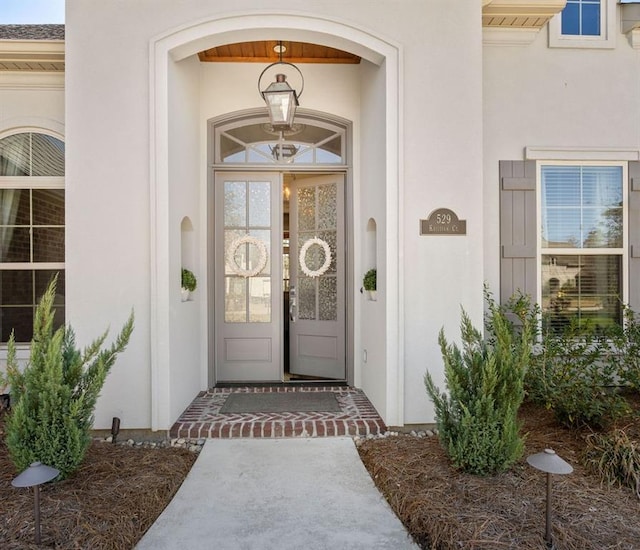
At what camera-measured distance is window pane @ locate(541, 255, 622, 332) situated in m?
4.85

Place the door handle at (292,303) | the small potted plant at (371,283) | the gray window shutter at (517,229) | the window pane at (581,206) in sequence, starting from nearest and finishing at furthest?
1. the small potted plant at (371,283)
2. the gray window shutter at (517,229)
3. the window pane at (581,206)
4. the door handle at (292,303)

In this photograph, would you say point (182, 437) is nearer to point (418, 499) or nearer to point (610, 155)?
point (418, 499)

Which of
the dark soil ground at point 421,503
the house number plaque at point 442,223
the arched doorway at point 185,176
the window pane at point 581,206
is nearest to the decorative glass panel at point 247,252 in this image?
the arched doorway at point 185,176

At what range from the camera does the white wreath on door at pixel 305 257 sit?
5.28 metres

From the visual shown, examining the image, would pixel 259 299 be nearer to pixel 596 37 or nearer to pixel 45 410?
pixel 45 410

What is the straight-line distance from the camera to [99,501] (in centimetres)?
269

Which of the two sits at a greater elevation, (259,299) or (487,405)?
(259,299)

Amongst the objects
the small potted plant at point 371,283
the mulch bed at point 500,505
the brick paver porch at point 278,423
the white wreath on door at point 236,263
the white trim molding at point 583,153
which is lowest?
the mulch bed at point 500,505

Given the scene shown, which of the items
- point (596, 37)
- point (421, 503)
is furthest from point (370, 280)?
point (596, 37)

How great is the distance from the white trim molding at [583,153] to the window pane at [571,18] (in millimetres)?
1279

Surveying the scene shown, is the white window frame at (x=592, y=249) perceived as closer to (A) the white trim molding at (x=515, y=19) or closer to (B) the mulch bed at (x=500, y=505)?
(A) the white trim molding at (x=515, y=19)

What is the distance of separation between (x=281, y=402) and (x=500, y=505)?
2370mm

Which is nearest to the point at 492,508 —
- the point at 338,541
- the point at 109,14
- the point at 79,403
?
the point at 338,541

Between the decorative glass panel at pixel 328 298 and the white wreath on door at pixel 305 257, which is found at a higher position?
the white wreath on door at pixel 305 257
